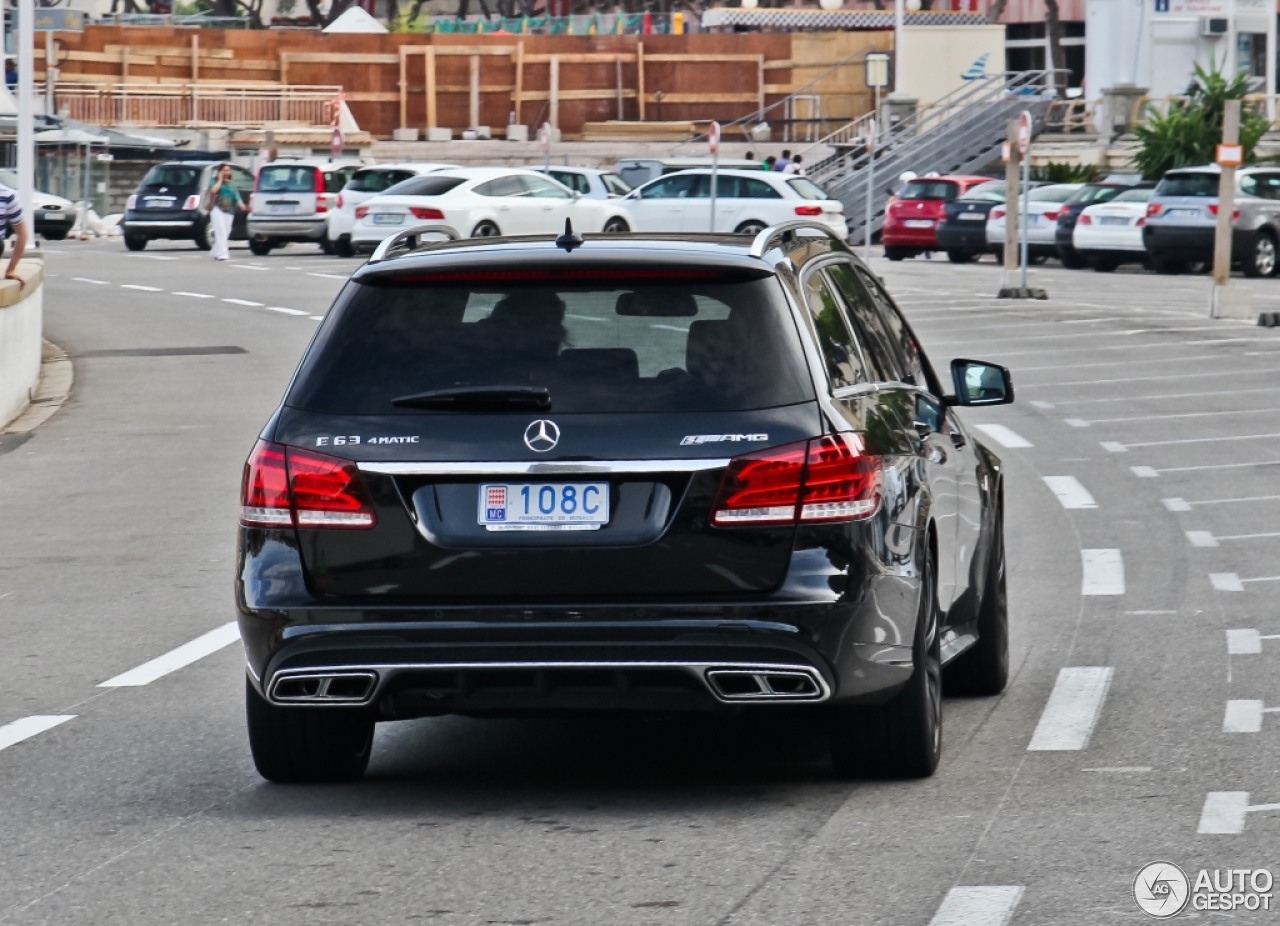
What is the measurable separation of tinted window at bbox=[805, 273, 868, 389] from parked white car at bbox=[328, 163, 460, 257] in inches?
1351

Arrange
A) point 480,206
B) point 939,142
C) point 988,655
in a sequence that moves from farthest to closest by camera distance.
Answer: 1. point 939,142
2. point 480,206
3. point 988,655

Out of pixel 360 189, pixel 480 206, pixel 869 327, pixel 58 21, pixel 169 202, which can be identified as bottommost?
pixel 169 202

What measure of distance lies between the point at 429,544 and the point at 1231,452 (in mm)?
11035

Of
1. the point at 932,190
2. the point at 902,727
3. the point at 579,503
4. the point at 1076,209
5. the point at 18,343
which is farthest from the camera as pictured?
the point at 932,190

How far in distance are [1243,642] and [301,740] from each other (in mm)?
3930

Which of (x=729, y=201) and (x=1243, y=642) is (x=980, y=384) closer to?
(x=1243, y=642)

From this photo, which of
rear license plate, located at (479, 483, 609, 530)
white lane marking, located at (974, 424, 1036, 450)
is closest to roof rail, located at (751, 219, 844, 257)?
rear license plate, located at (479, 483, 609, 530)

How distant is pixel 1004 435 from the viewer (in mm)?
17516

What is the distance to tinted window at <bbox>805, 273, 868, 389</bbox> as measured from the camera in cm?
634

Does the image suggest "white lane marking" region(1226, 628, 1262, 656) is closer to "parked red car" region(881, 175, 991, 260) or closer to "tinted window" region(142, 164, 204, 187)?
"parked red car" region(881, 175, 991, 260)

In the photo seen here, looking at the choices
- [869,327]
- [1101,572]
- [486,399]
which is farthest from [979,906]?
[1101,572]

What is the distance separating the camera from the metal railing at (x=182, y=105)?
68.6 meters

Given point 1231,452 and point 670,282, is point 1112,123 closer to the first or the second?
point 1231,452

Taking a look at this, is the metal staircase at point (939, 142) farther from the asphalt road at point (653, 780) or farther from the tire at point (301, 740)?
the tire at point (301, 740)
